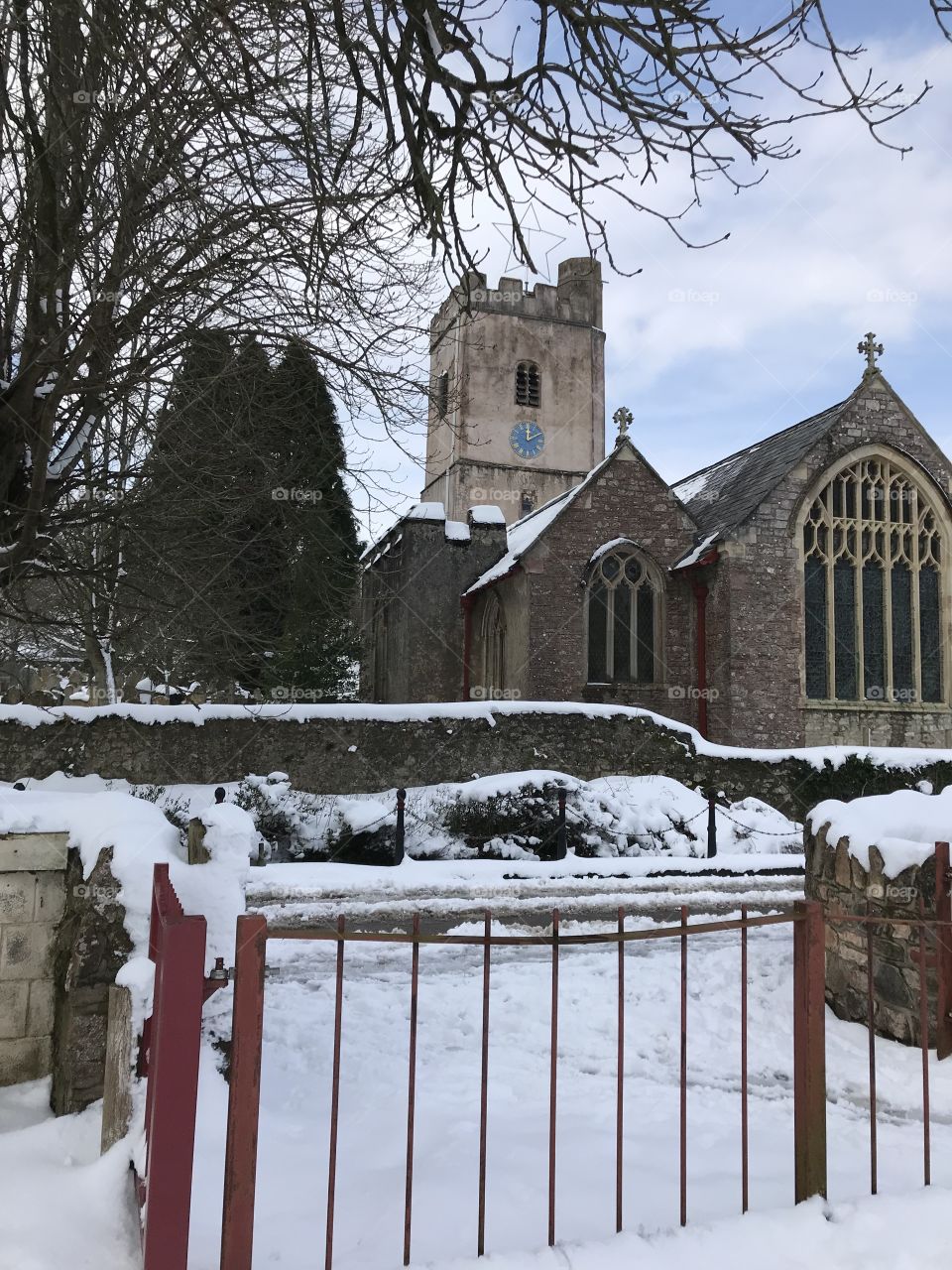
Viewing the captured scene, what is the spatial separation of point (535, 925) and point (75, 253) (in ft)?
23.0

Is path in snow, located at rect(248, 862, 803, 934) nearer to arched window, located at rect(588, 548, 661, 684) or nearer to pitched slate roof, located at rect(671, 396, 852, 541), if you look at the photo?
arched window, located at rect(588, 548, 661, 684)

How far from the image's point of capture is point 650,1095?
4.76 meters

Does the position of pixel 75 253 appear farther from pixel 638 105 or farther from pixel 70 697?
pixel 70 697

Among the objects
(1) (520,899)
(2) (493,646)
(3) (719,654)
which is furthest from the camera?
(2) (493,646)

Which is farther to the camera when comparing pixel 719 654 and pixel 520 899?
pixel 719 654

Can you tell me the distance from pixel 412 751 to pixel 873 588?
11.3m

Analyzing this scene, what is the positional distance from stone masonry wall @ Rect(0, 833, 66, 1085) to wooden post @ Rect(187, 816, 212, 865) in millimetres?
657

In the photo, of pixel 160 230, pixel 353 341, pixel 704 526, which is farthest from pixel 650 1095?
pixel 704 526

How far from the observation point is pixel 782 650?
18.4 m

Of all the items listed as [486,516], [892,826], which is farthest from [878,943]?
[486,516]

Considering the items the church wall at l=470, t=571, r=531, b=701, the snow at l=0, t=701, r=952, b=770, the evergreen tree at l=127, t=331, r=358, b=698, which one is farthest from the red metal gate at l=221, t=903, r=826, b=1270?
the church wall at l=470, t=571, r=531, b=701

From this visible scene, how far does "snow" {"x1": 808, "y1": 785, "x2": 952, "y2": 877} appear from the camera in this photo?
572 centimetres

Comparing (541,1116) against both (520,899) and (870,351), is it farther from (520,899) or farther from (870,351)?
(870,351)

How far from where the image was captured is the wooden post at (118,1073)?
3562mm
